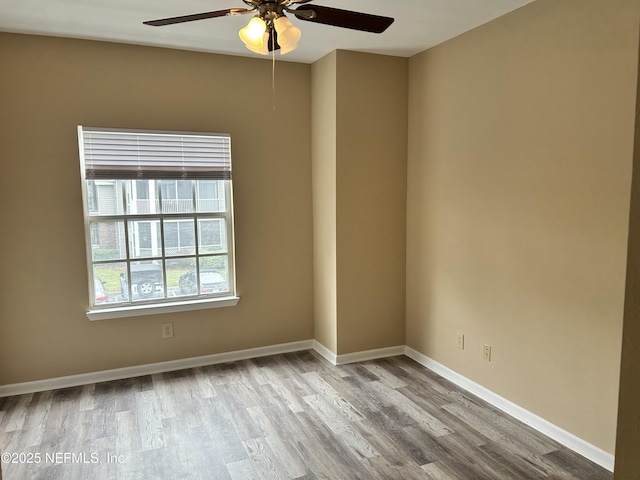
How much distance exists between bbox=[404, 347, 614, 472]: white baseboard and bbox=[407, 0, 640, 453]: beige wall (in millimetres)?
41

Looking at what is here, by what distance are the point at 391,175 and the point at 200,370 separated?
2193mm

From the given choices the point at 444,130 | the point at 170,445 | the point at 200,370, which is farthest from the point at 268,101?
the point at 170,445

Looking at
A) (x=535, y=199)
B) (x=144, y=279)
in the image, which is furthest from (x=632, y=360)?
(x=144, y=279)

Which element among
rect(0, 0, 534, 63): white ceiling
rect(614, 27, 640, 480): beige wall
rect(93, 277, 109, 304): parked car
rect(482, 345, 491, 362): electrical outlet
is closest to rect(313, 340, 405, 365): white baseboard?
rect(482, 345, 491, 362): electrical outlet

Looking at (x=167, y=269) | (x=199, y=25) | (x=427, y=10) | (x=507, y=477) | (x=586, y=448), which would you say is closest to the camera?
(x=507, y=477)

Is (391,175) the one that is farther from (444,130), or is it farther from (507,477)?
(507,477)

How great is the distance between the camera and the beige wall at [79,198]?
123 inches

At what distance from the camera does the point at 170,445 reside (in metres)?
2.55

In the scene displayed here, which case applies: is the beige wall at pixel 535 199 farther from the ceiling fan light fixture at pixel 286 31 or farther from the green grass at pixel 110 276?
the green grass at pixel 110 276

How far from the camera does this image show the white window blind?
3.26 meters

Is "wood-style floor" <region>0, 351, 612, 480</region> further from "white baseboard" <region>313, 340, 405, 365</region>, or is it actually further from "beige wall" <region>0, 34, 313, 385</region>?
"beige wall" <region>0, 34, 313, 385</region>

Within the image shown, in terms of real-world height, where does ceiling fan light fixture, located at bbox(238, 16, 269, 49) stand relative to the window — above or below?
above

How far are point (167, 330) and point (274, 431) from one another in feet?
4.46

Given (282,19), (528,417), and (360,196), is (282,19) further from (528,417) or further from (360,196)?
(528,417)
